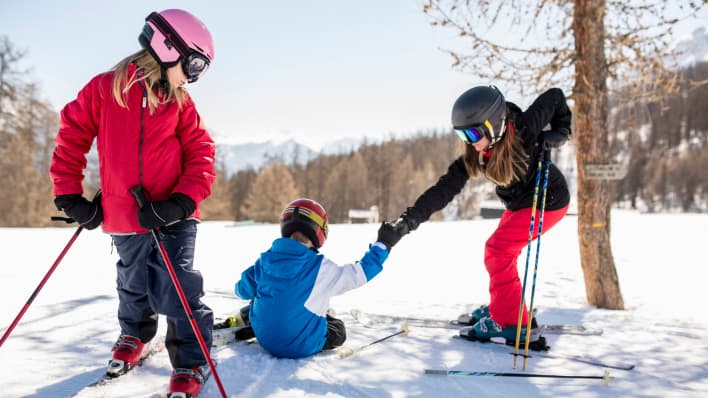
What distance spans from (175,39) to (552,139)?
2626 millimetres

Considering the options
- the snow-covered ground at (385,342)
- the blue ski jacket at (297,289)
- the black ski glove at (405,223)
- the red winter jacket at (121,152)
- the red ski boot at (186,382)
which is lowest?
the snow-covered ground at (385,342)

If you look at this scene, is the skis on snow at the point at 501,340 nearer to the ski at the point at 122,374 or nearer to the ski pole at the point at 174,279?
the ski at the point at 122,374

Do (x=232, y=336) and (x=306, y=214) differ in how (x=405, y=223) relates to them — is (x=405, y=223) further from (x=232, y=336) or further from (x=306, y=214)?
(x=232, y=336)

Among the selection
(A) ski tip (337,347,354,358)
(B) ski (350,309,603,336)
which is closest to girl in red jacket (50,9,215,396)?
(A) ski tip (337,347,354,358)

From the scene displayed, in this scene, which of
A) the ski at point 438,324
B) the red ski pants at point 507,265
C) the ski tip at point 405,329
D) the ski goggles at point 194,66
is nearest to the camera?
the ski goggles at point 194,66

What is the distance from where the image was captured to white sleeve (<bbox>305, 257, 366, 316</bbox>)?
2830 mm

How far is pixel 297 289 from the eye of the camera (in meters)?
2.80

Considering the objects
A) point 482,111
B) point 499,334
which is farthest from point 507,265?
point 482,111

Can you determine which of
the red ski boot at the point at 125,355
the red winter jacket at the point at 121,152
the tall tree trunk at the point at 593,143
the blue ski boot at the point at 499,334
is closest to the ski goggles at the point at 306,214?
the red winter jacket at the point at 121,152

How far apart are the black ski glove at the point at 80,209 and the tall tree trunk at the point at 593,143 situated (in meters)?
5.02

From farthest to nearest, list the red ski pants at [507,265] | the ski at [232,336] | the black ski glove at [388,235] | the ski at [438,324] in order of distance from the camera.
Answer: the ski at [438,324] < the red ski pants at [507,265] < the ski at [232,336] < the black ski glove at [388,235]

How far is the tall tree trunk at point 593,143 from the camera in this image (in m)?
5.23

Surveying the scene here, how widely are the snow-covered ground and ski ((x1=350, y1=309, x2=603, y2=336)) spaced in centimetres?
10

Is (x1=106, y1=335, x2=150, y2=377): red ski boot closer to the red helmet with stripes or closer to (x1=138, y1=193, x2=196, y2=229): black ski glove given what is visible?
(x1=138, y1=193, x2=196, y2=229): black ski glove
